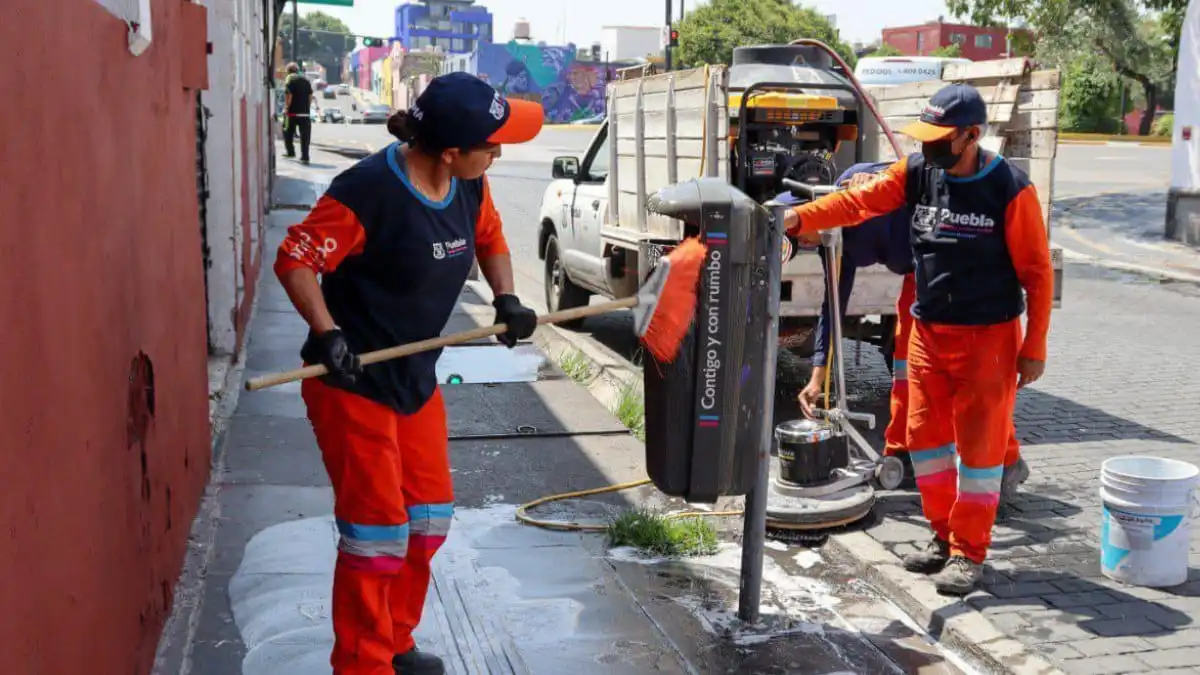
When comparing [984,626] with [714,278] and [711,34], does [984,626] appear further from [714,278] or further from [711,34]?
[711,34]

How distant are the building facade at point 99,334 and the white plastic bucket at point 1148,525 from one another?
3566 millimetres

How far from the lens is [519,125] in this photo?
384cm

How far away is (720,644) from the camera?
457cm

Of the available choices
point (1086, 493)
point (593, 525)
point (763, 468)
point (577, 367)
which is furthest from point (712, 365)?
point (577, 367)

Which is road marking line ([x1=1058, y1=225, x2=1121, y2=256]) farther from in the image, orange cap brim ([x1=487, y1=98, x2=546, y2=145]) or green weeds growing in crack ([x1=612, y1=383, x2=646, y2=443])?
orange cap brim ([x1=487, y1=98, x2=546, y2=145])

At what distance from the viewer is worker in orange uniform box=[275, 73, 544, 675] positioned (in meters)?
3.71

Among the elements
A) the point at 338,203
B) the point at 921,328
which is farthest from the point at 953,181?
the point at 338,203

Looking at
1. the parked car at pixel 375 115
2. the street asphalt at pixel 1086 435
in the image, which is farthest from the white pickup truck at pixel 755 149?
the parked car at pixel 375 115

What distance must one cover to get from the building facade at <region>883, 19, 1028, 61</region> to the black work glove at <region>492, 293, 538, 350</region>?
82490 mm

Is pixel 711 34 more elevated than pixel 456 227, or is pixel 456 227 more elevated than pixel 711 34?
pixel 711 34

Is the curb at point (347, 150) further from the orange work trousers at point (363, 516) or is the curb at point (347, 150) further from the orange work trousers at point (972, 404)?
the orange work trousers at point (363, 516)

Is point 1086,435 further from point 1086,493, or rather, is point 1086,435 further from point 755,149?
point 755,149

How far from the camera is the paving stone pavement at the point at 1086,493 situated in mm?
4578

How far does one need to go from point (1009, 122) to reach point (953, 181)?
282cm
